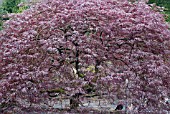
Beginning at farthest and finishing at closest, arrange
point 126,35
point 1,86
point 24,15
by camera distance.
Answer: point 24,15 < point 126,35 < point 1,86

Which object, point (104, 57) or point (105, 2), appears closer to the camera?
point (104, 57)

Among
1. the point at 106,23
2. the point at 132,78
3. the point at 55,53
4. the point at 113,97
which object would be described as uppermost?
the point at 106,23

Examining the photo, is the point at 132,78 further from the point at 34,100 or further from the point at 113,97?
the point at 34,100

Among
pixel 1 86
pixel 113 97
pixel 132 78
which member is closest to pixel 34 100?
pixel 1 86

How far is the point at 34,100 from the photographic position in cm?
468

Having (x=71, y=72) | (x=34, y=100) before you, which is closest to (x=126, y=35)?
(x=71, y=72)

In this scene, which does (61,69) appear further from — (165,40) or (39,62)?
(165,40)

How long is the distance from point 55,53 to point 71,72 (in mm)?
379

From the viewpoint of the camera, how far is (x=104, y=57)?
4762 millimetres

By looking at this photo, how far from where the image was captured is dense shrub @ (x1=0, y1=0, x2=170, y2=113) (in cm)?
466

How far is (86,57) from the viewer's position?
15.5 feet

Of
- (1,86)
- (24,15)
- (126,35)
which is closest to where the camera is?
(1,86)

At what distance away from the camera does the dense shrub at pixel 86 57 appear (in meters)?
4.66

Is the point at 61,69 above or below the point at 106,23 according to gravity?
below
